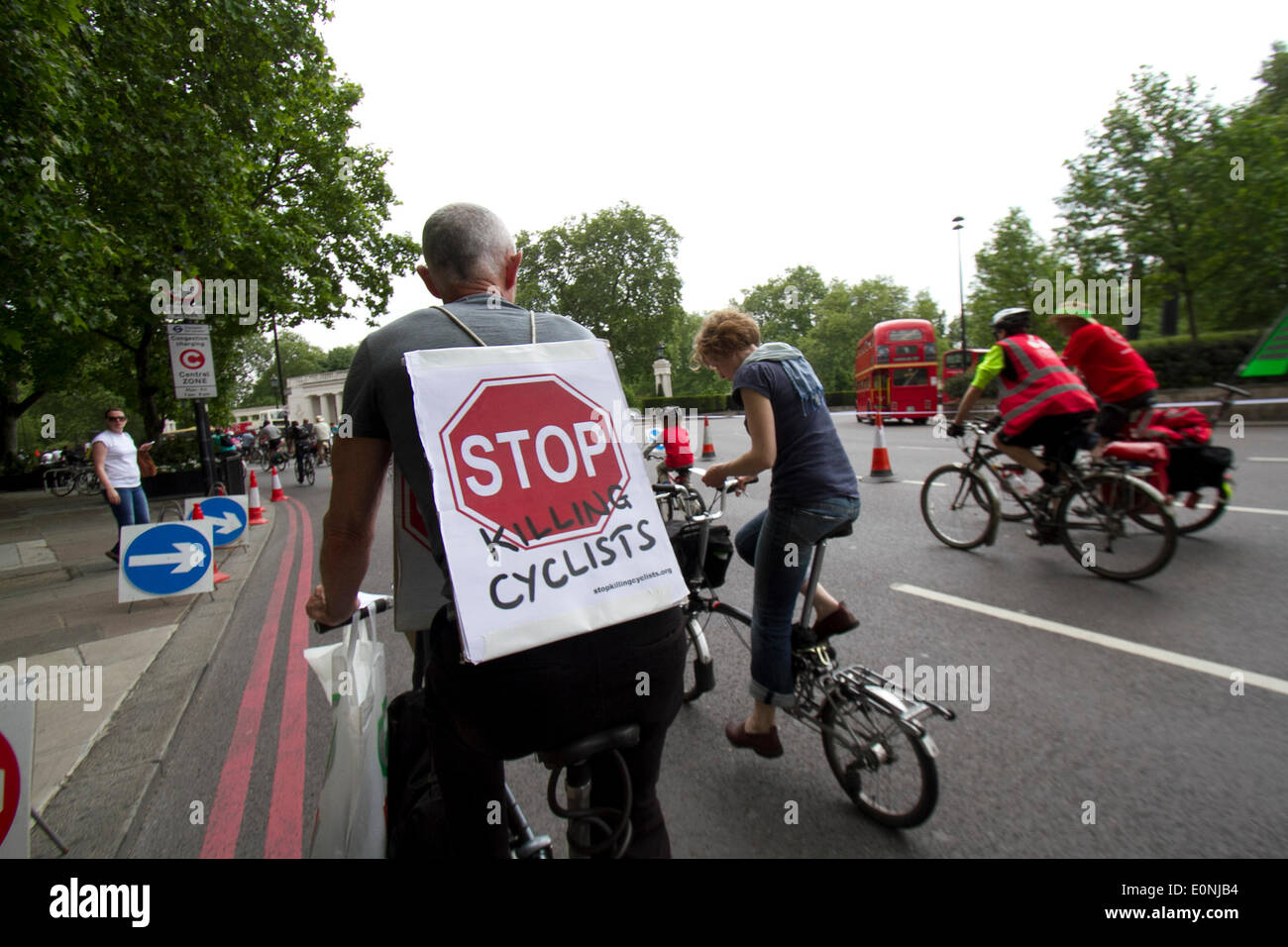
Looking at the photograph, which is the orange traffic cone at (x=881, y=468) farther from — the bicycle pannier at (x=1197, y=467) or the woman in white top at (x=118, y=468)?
the woman in white top at (x=118, y=468)

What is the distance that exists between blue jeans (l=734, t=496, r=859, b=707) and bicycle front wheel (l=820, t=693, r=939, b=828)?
22 cm

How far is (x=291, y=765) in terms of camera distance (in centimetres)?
315

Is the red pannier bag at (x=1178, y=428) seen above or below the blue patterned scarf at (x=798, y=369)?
below

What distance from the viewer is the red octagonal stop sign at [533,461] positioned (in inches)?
50.2

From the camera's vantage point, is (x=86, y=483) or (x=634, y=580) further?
(x=86, y=483)

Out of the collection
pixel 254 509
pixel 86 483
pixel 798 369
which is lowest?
pixel 86 483

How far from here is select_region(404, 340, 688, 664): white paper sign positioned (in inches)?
48.5

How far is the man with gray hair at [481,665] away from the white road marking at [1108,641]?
3.22m

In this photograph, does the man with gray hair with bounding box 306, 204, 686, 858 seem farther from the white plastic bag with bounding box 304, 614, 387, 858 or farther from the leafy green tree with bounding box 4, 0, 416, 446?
the leafy green tree with bounding box 4, 0, 416, 446

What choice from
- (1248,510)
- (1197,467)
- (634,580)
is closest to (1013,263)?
(1248,510)

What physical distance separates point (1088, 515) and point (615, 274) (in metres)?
48.8

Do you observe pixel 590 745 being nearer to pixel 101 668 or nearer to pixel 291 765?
pixel 291 765

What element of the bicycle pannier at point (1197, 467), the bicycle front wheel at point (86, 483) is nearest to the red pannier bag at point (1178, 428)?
the bicycle pannier at point (1197, 467)

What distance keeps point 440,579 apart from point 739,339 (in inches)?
70.1
